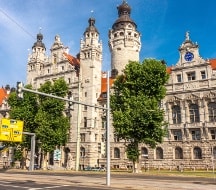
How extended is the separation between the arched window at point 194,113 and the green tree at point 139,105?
12974 millimetres

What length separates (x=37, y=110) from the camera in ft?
192

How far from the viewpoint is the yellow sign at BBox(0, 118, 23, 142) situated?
139ft

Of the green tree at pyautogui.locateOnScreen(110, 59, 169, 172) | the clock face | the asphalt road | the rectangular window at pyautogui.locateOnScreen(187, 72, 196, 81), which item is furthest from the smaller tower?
the asphalt road

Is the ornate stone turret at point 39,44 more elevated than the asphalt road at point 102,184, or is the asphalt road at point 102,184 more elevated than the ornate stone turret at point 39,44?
the ornate stone turret at point 39,44

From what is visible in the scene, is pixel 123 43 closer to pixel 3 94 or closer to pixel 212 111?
pixel 212 111

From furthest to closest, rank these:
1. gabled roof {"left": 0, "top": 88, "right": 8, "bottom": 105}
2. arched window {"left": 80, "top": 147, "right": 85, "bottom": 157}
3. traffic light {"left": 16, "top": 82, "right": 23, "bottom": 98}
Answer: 1. gabled roof {"left": 0, "top": 88, "right": 8, "bottom": 105}
2. arched window {"left": 80, "top": 147, "right": 85, "bottom": 157}
3. traffic light {"left": 16, "top": 82, "right": 23, "bottom": 98}

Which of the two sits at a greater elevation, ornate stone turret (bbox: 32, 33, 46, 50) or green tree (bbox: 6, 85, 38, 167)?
ornate stone turret (bbox: 32, 33, 46, 50)

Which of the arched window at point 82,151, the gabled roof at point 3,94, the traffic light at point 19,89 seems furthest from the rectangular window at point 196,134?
the gabled roof at point 3,94

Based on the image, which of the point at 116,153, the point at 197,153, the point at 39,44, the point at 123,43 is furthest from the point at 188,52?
the point at 39,44

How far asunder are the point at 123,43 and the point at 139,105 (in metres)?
33.4

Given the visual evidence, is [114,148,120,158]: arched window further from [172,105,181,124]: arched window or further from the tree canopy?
[172,105,181,124]: arched window

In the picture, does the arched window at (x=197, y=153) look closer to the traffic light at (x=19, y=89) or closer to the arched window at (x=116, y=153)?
the arched window at (x=116, y=153)

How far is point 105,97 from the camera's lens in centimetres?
6656

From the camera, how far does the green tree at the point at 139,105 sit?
42.3 metres
